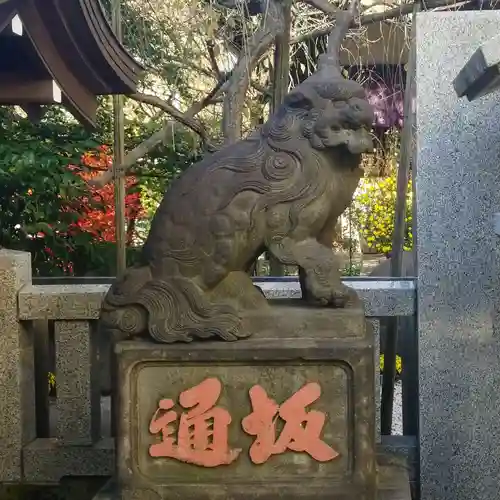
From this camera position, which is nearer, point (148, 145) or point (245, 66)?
point (245, 66)

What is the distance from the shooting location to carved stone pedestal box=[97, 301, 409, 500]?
2.54m

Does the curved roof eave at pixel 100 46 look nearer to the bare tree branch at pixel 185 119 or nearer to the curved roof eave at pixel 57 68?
the curved roof eave at pixel 57 68

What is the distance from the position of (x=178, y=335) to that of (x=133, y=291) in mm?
218

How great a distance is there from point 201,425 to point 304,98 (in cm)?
115

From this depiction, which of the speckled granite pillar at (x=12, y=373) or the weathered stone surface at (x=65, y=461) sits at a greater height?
the speckled granite pillar at (x=12, y=373)

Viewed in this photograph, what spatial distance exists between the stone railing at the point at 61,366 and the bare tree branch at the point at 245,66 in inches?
91.4

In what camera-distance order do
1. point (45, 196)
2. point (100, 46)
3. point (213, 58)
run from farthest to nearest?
point (213, 58), point (45, 196), point (100, 46)

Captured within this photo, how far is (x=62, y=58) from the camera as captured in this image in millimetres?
3566

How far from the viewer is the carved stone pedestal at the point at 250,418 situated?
254 cm

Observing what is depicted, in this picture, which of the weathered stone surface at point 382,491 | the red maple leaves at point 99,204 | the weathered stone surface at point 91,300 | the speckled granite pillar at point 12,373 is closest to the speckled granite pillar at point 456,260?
the weathered stone surface at point 91,300

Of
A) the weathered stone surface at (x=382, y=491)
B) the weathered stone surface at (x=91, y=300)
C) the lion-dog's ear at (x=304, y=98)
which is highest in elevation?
the lion-dog's ear at (x=304, y=98)

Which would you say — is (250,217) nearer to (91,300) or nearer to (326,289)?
(326,289)

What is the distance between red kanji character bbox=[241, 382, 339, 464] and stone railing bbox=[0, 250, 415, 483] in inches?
35.1

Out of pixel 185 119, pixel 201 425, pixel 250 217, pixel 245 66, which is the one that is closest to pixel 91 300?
pixel 201 425
